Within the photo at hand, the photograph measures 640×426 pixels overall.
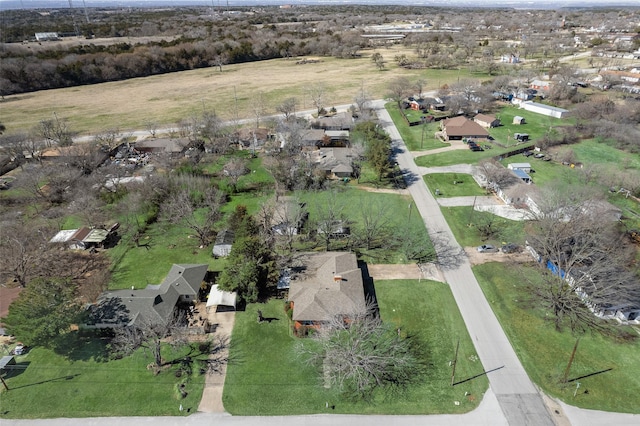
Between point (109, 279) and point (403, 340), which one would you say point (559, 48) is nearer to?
point (403, 340)

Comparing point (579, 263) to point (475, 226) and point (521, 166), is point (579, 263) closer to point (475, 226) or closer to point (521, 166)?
point (475, 226)

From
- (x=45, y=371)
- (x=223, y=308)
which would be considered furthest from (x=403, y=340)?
(x=45, y=371)

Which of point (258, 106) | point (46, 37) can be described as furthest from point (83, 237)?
point (46, 37)

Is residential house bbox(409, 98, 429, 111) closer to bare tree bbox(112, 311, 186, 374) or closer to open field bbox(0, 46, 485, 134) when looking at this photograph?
open field bbox(0, 46, 485, 134)

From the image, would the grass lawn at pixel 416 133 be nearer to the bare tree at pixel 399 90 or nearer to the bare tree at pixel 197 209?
the bare tree at pixel 399 90

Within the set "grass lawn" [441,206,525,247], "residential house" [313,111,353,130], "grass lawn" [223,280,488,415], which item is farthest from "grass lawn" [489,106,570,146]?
"grass lawn" [223,280,488,415]
